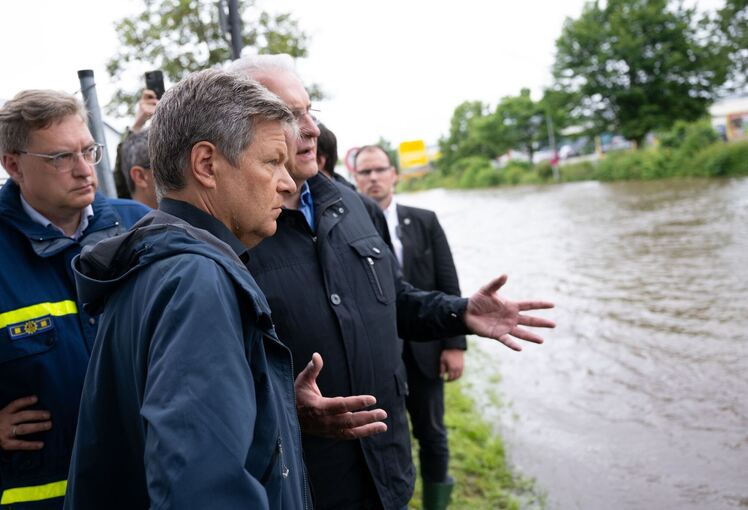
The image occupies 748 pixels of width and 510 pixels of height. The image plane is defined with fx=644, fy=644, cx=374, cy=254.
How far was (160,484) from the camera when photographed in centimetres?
108

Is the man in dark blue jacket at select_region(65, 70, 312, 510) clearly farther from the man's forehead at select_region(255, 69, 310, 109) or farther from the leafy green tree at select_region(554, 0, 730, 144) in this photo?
the leafy green tree at select_region(554, 0, 730, 144)

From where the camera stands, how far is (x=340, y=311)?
2.17 m

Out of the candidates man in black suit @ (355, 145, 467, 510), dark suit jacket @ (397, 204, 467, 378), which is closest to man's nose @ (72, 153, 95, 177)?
man in black suit @ (355, 145, 467, 510)

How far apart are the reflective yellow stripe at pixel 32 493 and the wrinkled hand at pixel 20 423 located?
129 millimetres

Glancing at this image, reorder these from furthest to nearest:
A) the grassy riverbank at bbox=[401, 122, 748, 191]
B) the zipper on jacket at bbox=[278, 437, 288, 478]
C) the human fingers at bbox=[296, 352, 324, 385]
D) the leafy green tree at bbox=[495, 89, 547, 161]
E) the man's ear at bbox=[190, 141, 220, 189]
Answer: the leafy green tree at bbox=[495, 89, 547, 161]
the grassy riverbank at bbox=[401, 122, 748, 191]
the human fingers at bbox=[296, 352, 324, 385]
the man's ear at bbox=[190, 141, 220, 189]
the zipper on jacket at bbox=[278, 437, 288, 478]

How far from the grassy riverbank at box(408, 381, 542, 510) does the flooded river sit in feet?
0.48

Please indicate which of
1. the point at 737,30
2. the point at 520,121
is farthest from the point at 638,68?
the point at 520,121

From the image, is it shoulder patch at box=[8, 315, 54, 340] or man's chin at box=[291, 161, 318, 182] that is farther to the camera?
man's chin at box=[291, 161, 318, 182]

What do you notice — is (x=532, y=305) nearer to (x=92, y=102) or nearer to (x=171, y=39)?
(x=92, y=102)

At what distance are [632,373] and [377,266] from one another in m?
4.78

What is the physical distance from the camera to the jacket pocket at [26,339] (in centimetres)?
201

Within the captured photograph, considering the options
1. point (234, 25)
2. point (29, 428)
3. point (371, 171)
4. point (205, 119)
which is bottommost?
point (29, 428)

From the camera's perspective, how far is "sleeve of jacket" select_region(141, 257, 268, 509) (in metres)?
1.07

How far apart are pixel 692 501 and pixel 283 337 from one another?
3142mm
